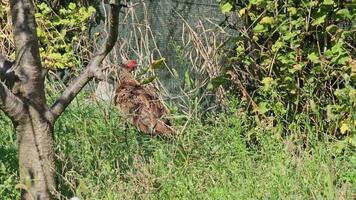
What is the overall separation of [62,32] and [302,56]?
3.45 m

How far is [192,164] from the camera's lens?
4957 millimetres

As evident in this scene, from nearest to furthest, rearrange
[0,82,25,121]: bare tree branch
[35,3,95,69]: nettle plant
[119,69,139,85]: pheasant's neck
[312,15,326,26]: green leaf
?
[0,82,25,121]: bare tree branch < [312,15,326,26]: green leaf < [119,69,139,85]: pheasant's neck < [35,3,95,69]: nettle plant

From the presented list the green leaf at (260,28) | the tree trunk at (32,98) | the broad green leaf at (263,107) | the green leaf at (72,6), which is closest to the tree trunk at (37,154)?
the tree trunk at (32,98)

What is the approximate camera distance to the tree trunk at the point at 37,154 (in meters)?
4.16

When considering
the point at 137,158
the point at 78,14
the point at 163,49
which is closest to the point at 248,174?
the point at 137,158

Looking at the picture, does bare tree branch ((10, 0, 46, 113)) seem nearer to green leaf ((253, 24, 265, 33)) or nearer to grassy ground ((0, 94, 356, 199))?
grassy ground ((0, 94, 356, 199))

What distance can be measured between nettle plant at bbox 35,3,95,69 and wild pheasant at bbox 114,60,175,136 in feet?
4.75

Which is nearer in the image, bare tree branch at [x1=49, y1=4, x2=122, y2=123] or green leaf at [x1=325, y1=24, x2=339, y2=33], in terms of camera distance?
bare tree branch at [x1=49, y1=4, x2=122, y2=123]

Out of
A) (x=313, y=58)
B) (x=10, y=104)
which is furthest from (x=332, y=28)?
(x=10, y=104)

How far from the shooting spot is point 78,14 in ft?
27.0

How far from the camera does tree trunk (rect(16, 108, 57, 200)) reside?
4.16m

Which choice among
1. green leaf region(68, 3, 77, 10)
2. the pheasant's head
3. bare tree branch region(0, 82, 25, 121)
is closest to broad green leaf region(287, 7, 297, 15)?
the pheasant's head

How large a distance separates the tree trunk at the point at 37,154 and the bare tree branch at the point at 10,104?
0.09m

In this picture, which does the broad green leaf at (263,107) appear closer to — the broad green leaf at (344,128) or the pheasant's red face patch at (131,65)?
the broad green leaf at (344,128)
